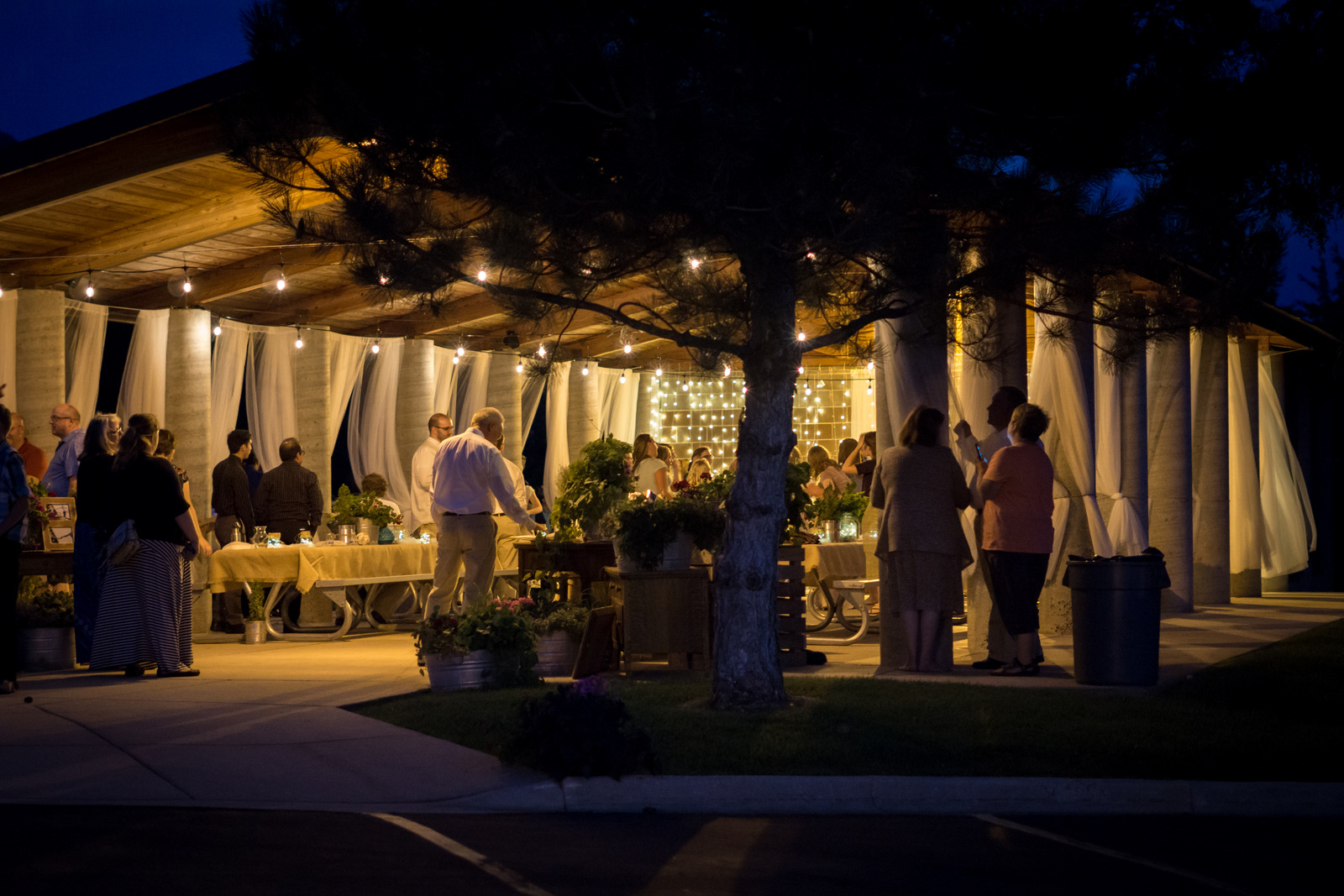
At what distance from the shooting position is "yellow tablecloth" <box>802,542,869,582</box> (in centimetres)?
1002

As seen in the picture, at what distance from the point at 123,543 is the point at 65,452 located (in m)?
2.18

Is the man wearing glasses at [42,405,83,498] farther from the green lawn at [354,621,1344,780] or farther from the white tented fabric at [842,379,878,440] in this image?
the white tented fabric at [842,379,878,440]

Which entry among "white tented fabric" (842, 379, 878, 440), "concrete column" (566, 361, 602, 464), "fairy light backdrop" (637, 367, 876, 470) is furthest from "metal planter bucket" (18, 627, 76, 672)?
"white tented fabric" (842, 379, 878, 440)

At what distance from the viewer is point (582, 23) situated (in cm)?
493

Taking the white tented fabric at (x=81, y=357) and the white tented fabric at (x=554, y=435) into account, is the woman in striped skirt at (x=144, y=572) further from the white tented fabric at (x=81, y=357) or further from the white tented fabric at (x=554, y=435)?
the white tented fabric at (x=554, y=435)

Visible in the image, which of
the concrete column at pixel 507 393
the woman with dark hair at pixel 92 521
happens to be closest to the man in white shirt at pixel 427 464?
→ the woman with dark hair at pixel 92 521

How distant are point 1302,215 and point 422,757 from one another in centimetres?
465

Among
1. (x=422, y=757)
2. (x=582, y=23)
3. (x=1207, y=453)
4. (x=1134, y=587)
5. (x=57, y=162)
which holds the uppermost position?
(x=57, y=162)

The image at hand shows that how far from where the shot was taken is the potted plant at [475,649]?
7.02 metres

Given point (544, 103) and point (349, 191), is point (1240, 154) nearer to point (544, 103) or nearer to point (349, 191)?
point (544, 103)

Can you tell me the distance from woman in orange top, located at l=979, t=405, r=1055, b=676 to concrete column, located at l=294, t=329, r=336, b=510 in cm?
970

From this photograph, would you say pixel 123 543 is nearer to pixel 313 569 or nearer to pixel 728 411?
pixel 313 569

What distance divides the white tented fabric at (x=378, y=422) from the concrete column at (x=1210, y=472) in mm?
9546

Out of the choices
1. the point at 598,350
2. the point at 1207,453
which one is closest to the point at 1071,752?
the point at 1207,453
